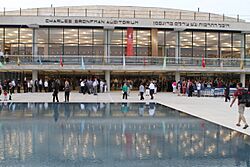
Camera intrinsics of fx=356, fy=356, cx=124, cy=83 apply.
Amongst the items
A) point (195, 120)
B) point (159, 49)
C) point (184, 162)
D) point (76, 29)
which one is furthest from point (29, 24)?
point (184, 162)

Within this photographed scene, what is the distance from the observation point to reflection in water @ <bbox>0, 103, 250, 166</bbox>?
8273mm

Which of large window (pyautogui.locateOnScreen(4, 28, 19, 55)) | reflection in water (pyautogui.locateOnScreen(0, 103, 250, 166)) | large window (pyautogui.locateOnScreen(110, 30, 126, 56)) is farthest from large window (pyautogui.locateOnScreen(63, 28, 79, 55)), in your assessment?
reflection in water (pyautogui.locateOnScreen(0, 103, 250, 166))

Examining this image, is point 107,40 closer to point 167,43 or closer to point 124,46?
point 124,46

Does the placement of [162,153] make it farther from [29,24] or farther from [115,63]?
[29,24]

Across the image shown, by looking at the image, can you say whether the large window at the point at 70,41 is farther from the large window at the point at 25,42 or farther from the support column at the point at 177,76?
the support column at the point at 177,76

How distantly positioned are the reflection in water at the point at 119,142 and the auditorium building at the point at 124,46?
25773mm

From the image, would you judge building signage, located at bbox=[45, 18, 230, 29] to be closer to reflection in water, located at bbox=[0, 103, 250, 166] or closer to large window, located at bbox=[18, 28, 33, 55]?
large window, located at bbox=[18, 28, 33, 55]

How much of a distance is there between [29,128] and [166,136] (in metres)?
5.02

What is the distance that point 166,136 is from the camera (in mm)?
11562

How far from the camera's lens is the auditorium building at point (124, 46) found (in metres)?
41.0

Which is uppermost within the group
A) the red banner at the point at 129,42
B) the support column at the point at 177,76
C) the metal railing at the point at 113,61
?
the red banner at the point at 129,42

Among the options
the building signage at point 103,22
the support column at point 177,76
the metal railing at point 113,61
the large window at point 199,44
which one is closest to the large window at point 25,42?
the building signage at point 103,22

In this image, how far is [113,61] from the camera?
136 ft

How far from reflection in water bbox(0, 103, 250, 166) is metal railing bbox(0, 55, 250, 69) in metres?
25.0
